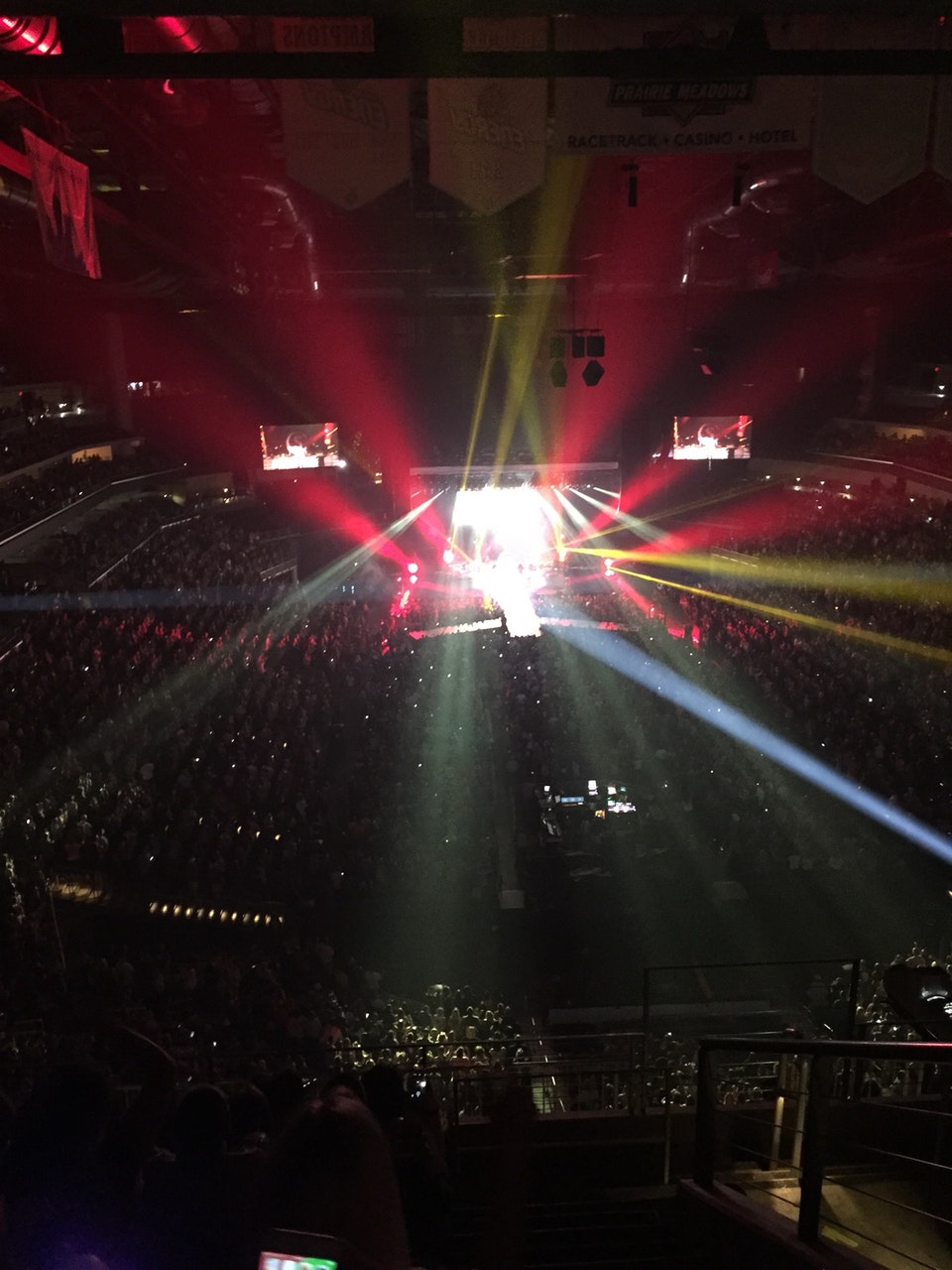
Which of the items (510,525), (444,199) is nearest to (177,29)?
(444,199)

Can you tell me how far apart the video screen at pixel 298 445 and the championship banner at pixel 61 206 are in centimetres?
1249

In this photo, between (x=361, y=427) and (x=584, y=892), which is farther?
(x=361, y=427)

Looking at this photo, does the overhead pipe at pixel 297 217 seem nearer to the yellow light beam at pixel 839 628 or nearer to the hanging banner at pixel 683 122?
the hanging banner at pixel 683 122

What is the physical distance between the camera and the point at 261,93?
24.2 ft

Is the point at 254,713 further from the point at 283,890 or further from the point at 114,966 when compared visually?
the point at 114,966

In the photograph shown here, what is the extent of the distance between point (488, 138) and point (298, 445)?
1556 cm

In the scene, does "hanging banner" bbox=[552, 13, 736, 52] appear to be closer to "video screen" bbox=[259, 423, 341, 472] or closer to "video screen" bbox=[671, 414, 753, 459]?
"video screen" bbox=[671, 414, 753, 459]

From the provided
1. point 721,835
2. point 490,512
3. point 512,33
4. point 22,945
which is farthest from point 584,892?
point 490,512

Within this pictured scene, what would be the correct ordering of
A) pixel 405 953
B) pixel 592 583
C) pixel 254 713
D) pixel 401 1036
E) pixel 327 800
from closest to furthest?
pixel 401 1036 < pixel 405 953 < pixel 327 800 < pixel 254 713 < pixel 592 583

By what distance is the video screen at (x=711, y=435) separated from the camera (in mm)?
18328

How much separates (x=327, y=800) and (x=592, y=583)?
581 inches

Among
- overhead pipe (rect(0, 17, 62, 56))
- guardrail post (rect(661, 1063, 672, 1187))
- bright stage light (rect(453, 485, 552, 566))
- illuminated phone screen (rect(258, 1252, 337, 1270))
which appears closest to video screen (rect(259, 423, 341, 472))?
bright stage light (rect(453, 485, 552, 566))

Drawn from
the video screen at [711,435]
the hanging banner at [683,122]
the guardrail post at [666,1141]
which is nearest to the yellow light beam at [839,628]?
the video screen at [711,435]

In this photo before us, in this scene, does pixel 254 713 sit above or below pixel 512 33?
below
